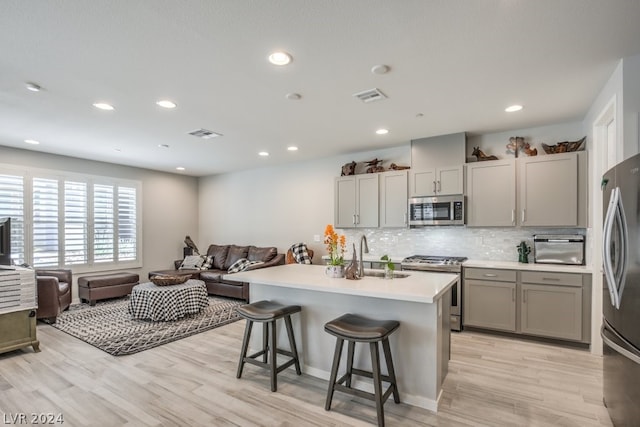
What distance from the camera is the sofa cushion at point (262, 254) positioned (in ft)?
21.1

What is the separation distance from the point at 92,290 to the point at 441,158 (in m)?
5.94

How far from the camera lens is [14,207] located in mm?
5219

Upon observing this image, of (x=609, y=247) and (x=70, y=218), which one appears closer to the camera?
(x=609, y=247)

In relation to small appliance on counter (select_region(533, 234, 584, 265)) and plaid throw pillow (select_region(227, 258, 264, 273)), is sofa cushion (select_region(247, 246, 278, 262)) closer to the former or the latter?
plaid throw pillow (select_region(227, 258, 264, 273))

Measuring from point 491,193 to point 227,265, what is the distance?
5.13 meters

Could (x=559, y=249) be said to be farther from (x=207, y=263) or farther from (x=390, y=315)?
(x=207, y=263)

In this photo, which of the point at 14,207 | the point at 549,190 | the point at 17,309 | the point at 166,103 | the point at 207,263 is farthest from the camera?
the point at 207,263

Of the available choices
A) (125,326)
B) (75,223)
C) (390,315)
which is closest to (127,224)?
(75,223)

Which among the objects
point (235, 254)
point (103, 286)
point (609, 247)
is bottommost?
point (103, 286)

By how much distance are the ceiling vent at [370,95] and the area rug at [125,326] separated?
341 cm

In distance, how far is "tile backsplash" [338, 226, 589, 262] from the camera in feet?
14.4

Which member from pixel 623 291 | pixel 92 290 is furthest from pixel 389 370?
pixel 92 290

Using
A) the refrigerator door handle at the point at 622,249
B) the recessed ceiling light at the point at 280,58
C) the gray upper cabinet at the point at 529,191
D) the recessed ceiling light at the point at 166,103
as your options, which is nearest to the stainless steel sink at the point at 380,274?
the refrigerator door handle at the point at 622,249

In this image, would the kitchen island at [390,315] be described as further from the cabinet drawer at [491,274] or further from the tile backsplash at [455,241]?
the tile backsplash at [455,241]
